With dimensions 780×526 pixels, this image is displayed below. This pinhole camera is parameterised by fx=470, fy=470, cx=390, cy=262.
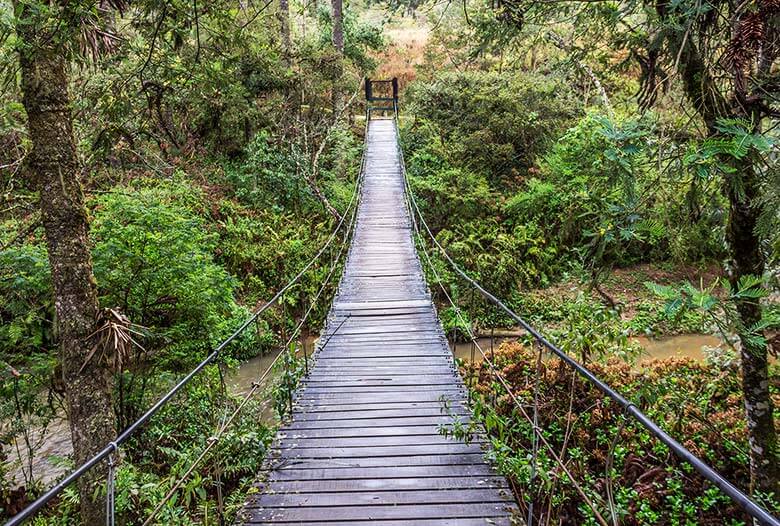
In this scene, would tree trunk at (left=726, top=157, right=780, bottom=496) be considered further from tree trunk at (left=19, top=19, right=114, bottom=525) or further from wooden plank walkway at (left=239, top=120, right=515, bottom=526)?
tree trunk at (left=19, top=19, right=114, bottom=525)

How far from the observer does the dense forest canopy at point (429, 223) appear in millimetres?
2547

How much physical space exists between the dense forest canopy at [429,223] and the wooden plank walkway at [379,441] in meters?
0.23

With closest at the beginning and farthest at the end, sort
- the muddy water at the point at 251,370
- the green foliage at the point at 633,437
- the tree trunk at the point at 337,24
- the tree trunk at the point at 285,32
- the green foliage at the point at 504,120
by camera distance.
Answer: the green foliage at the point at 633,437
the muddy water at the point at 251,370
the green foliage at the point at 504,120
the tree trunk at the point at 285,32
the tree trunk at the point at 337,24

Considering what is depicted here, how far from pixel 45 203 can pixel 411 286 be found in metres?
4.44

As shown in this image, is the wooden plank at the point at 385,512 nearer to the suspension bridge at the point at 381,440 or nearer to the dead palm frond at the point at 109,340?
the suspension bridge at the point at 381,440

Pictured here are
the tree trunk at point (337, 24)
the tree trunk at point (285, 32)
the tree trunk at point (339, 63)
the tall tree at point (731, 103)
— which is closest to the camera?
the tall tree at point (731, 103)

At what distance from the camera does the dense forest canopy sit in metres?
2.55

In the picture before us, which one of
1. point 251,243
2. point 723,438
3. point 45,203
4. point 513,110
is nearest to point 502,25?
point 45,203

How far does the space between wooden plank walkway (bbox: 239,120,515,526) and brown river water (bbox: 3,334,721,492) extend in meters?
0.79

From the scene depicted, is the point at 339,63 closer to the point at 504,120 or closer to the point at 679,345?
the point at 504,120

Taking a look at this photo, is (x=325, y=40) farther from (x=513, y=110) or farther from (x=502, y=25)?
(x=502, y=25)

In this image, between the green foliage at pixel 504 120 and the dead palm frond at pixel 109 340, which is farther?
the green foliage at pixel 504 120

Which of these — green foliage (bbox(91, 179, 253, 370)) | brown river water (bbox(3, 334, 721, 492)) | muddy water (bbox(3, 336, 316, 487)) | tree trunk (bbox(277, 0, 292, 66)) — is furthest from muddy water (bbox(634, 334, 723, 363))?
tree trunk (bbox(277, 0, 292, 66))


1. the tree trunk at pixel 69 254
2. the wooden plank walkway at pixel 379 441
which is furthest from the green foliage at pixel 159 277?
the wooden plank walkway at pixel 379 441
